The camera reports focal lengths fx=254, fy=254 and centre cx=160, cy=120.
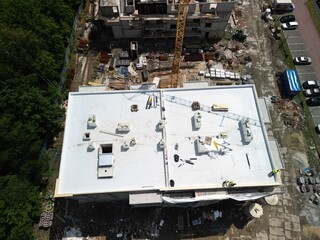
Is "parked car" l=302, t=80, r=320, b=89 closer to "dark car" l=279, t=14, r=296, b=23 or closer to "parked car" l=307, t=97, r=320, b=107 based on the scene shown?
"parked car" l=307, t=97, r=320, b=107

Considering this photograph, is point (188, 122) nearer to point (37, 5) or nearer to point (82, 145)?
point (82, 145)

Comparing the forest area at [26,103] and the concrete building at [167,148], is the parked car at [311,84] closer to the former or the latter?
the concrete building at [167,148]

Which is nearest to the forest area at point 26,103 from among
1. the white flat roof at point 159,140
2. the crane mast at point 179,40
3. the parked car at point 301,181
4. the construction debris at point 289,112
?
the white flat roof at point 159,140

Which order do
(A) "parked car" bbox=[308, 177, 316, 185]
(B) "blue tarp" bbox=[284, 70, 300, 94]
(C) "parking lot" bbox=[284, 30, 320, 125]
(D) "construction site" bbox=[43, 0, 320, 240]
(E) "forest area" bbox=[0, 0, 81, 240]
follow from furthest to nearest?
(C) "parking lot" bbox=[284, 30, 320, 125], (B) "blue tarp" bbox=[284, 70, 300, 94], (A) "parked car" bbox=[308, 177, 316, 185], (E) "forest area" bbox=[0, 0, 81, 240], (D) "construction site" bbox=[43, 0, 320, 240]

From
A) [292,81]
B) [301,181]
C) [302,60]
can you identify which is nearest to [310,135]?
[301,181]

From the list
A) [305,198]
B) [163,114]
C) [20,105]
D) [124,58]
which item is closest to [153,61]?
[124,58]

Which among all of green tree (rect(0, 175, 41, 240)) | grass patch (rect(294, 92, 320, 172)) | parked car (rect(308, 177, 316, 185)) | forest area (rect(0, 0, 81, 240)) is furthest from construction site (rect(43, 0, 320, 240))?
forest area (rect(0, 0, 81, 240))
